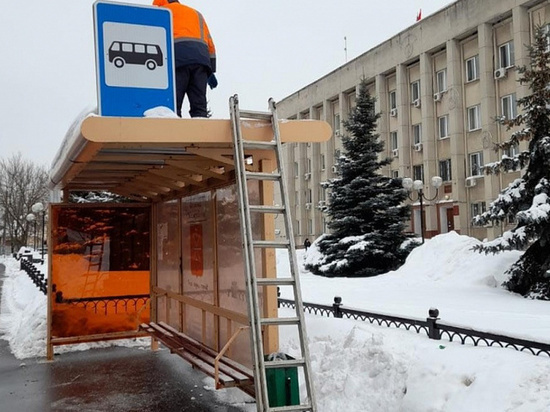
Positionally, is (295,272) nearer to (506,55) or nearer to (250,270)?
(250,270)

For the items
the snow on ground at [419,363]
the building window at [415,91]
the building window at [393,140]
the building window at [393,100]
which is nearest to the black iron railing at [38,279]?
the snow on ground at [419,363]

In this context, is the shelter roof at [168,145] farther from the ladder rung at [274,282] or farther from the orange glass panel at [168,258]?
the orange glass panel at [168,258]

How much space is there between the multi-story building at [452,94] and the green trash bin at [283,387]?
2257 centimetres

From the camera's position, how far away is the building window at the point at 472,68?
29422mm

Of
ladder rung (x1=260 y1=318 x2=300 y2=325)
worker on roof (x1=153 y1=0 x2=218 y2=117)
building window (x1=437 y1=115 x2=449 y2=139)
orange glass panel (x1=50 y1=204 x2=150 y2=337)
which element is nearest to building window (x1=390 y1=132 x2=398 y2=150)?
building window (x1=437 y1=115 x2=449 y2=139)

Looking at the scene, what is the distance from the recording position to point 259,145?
204 inches

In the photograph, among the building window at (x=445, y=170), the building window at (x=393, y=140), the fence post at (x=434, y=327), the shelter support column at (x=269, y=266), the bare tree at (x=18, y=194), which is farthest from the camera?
the bare tree at (x=18, y=194)

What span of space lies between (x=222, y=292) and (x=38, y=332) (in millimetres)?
5060

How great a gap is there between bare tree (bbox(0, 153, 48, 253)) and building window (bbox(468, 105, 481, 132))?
43888 millimetres

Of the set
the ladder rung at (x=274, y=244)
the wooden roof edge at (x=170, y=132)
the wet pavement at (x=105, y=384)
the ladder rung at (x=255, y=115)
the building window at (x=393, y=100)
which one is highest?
the building window at (x=393, y=100)

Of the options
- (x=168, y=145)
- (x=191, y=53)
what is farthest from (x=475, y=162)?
(x=168, y=145)

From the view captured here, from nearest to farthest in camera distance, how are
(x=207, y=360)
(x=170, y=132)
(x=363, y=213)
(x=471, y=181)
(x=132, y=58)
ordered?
(x=170, y=132)
(x=132, y=58)
(x=207, y=360)
(x=363, y=213)
(x=471, y=181)

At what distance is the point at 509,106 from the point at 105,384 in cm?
2487

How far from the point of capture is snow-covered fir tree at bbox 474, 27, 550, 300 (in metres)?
11.7
